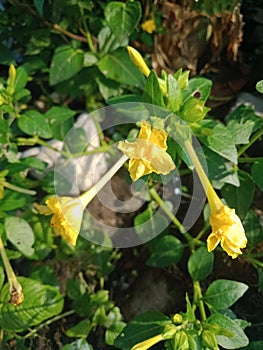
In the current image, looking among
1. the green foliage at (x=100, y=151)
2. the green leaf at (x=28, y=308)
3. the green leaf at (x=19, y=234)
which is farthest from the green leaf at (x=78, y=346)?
the green leaf at (x=19, y=234)

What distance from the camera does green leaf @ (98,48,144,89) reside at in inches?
67.6

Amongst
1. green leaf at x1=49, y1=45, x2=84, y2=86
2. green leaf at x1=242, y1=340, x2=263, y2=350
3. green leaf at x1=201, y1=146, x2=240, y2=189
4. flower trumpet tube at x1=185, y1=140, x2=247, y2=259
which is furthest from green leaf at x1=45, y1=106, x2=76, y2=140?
green leaf at x1=242, y1=340, x2=263, y2=350

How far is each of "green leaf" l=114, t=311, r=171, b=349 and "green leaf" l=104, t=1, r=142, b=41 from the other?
807 millimetres

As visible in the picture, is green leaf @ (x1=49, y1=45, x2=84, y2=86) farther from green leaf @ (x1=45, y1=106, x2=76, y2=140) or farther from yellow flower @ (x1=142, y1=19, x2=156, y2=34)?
yellow flower @ (x1=142, y1=19, x2=156, y2=34)

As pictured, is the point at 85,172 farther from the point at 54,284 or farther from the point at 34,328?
the point at 34,328

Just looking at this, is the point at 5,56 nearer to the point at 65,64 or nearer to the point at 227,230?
the point at 65,64

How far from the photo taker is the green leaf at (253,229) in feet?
5.20

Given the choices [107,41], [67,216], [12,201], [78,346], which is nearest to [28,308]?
[78,346]

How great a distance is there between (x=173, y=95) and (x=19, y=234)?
2.07ft

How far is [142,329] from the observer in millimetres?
1428

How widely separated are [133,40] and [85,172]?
489mm

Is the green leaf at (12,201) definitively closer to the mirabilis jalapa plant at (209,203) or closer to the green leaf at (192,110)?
the mirabilis jalapa plant at (209,203)

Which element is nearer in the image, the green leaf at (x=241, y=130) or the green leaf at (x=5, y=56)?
the green leaf at (x=241, y=130)

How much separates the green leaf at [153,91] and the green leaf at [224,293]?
1.70ft
